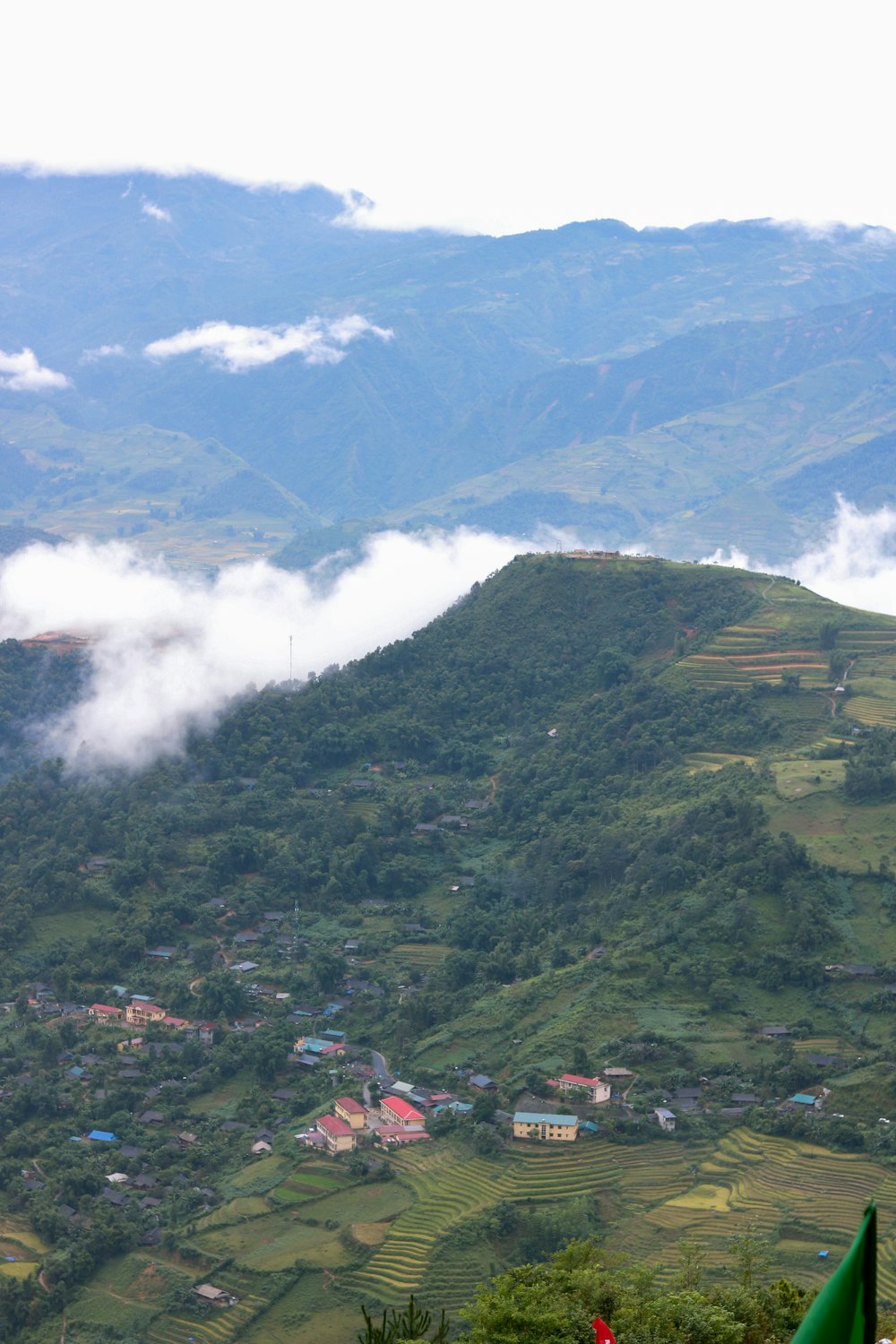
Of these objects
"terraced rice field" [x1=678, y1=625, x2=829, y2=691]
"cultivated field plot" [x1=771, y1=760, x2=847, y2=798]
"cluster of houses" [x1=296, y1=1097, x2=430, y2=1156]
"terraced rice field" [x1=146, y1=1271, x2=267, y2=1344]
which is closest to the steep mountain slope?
"terraced rice field" [x1=678, y1=625, x2=829, y2=691]

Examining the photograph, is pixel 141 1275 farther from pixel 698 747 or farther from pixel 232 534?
pixel 232 534

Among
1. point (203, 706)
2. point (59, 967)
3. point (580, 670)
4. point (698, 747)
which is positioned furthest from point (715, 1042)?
point (203, 706)

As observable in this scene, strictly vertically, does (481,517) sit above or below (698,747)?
above

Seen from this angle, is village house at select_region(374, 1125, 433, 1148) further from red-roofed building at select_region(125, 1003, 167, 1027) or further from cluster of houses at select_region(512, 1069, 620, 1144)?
red-roofed building at select_region(125, 1003, 167, 1027)

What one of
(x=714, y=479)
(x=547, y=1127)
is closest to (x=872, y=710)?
(x=547, y=1127)

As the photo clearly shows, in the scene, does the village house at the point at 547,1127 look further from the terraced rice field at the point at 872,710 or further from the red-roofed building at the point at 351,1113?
the terraced rice field at the point at 872,710

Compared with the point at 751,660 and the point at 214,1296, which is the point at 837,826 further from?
the point at 214,1296
